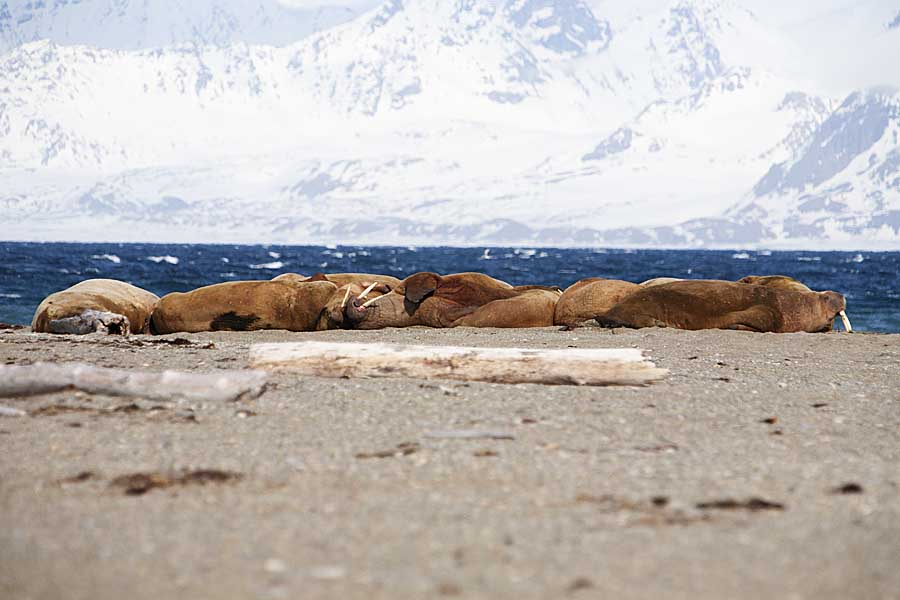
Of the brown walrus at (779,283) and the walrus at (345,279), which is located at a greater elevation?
the brown walrus at (779,283)

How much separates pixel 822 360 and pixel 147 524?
29.0 ft

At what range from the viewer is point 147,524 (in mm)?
4945

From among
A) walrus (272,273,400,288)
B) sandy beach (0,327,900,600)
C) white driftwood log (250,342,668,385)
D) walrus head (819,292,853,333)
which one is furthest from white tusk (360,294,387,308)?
sandy beach (0,327,900,600)

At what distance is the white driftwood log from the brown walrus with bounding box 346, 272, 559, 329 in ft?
20.6

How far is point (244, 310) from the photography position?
15.6m

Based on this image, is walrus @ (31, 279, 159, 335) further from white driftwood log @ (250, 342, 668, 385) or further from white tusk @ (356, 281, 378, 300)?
white driftwood log @ (250, 342, 668, 385)

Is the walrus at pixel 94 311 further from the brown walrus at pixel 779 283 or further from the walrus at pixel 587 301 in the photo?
the brown walrus at pixel 779 283

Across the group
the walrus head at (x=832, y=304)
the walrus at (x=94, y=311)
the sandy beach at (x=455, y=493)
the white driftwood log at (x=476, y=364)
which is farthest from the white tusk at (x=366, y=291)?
the sandy beach at (x=455, y=493)

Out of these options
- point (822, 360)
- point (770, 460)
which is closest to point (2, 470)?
point (770, 460)

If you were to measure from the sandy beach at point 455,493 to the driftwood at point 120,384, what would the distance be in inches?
3.7

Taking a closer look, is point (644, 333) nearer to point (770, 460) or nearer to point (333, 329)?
point (333, 329)

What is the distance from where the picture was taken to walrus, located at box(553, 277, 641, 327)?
628 inches

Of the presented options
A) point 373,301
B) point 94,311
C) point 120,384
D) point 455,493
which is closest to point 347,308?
point 373,301

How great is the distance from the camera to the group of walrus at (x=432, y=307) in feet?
50.6
